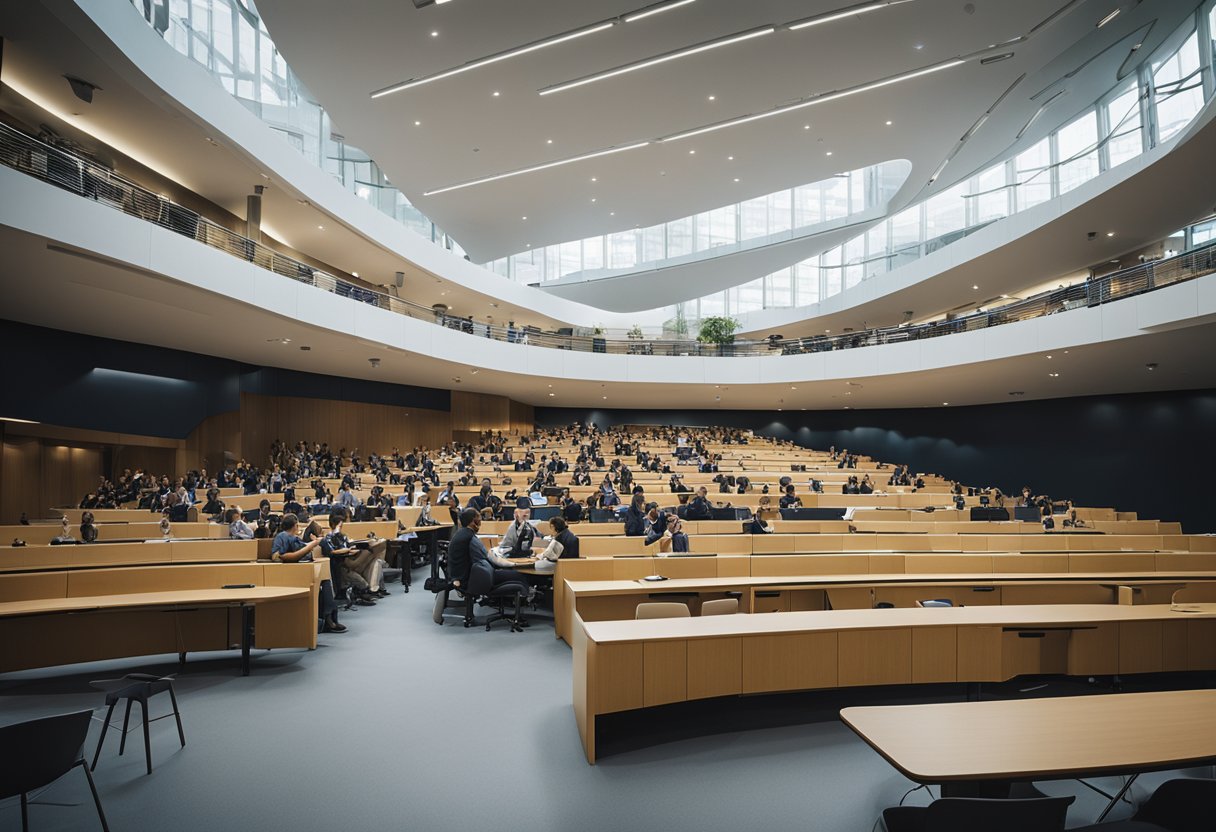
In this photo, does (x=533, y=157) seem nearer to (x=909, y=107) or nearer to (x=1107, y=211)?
(x=909, y=107)

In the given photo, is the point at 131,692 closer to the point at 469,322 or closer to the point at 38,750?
the point at 38,750

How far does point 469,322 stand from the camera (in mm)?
19234

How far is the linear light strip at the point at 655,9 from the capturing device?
34.6 ft

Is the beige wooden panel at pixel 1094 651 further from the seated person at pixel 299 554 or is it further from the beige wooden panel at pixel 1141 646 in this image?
the seated person at pixel 299 554

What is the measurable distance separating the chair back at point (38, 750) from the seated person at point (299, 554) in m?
3.67

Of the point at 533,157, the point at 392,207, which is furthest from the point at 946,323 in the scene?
the point at 392,207

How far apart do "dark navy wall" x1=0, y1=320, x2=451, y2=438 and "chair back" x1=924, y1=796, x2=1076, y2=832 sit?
15.4 meters

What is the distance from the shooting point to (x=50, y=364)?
1295 cm

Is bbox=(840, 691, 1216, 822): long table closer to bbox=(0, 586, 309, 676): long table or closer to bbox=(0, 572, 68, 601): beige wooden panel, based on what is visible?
bbox=(0, 586, 309, 676): long table

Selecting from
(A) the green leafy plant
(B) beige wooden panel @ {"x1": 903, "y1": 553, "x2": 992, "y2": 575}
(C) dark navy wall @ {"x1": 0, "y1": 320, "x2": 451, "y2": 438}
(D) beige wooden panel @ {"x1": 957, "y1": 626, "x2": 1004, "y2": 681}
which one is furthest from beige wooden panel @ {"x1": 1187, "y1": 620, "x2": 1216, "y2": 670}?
(A) the green leafy plant

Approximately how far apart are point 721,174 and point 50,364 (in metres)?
15.9

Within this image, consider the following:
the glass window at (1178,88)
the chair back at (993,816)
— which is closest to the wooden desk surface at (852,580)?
the chair back at (993,816)

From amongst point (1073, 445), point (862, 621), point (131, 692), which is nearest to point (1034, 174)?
point (1073, 445)

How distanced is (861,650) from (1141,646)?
210cm
